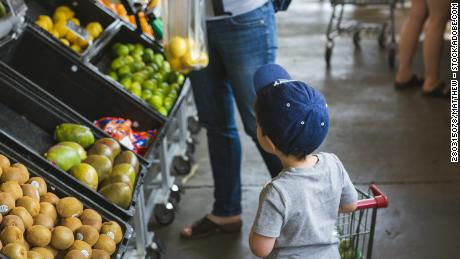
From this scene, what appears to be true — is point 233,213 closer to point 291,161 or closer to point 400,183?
point 400,183

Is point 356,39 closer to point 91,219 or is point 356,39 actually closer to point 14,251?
point 91,219

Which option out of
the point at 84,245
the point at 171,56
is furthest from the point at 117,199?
the point at 171,56

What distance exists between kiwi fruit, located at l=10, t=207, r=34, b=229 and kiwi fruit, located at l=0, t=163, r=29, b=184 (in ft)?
0.59

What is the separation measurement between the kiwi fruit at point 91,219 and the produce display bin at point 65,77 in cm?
96

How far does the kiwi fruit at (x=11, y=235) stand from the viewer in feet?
6.90

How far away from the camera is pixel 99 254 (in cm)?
227

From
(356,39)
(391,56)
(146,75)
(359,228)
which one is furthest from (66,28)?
(356,39)

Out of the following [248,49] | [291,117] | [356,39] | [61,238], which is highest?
[291,117]

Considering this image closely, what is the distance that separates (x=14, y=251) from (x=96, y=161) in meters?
0.84

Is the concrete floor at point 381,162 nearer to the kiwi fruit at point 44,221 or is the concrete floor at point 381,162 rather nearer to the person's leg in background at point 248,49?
the person's leg in background at point 248,49

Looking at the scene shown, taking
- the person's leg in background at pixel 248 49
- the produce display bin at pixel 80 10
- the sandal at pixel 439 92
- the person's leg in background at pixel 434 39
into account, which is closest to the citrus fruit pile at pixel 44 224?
the person's leg in background at pixel 248 49

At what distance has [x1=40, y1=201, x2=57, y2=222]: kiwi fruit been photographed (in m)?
2.34

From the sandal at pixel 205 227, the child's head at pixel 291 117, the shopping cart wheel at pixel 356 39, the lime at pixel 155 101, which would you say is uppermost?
the child's head at pixel 291 117

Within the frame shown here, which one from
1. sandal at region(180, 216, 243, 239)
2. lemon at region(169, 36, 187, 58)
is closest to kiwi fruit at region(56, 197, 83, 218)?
lemon at region(169, 36, 187, 58)
